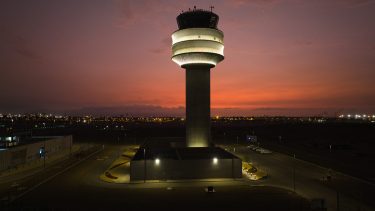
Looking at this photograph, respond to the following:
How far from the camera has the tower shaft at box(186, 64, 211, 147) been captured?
53.3 m

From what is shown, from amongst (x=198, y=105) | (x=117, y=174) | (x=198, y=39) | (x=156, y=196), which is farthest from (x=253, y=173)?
(x=198, y=39)

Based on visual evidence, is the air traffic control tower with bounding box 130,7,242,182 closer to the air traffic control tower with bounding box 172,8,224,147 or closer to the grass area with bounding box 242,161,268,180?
the air traffic control tower with bounding box 172,8,224,147

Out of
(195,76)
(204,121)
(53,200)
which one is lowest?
(53,200)

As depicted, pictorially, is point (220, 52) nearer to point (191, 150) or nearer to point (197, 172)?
point (191, 150)

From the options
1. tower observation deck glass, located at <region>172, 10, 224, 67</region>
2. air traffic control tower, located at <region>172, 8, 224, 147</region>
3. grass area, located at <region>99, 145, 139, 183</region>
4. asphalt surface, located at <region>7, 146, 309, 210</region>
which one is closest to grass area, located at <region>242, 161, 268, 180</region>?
asphalt surface, located at <region>7, 146, 309, 210</region>

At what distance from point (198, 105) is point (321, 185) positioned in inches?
916

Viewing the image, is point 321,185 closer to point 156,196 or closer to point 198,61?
point 156,196

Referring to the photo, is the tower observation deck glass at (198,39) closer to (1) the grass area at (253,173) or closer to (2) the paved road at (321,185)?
(1) the grass area at (253,173)

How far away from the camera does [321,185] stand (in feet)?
120

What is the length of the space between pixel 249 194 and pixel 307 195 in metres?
5.83

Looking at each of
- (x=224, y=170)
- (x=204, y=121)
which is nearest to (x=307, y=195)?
(x=224, y=170)

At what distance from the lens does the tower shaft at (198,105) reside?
53281mm

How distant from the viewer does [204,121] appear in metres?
53.7

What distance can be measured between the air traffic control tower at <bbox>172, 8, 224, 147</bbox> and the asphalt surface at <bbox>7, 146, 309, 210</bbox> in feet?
51.3
